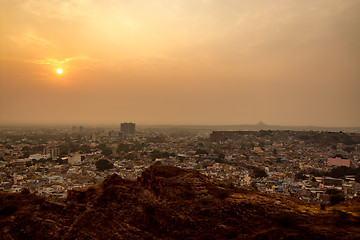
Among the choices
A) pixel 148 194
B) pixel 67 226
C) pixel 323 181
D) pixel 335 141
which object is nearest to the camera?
pixel 67 226

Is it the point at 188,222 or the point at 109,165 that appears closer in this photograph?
the point at 188,222

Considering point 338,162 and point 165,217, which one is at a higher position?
point 165,217

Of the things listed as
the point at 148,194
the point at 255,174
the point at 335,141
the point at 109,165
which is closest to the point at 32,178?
the point at 109,165

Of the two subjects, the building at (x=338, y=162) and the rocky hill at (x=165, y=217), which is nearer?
the rocky hill at (x=165, y=217)

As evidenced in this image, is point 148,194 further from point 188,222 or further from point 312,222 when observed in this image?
point 312,222

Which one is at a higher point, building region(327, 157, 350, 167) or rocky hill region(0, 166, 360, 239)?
rocky hill region(0, 166, 360, 239)

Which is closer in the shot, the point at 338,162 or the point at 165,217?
the point at 165,217

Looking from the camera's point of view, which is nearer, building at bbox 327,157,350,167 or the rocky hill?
the rocky hill

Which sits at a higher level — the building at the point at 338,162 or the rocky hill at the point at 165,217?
the rocky hill at the point at 165,217
